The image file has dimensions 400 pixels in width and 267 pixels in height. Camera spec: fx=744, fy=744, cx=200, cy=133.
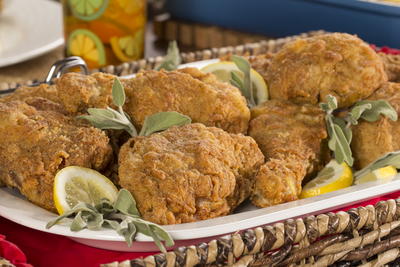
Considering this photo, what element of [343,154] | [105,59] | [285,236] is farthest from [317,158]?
[105,59]

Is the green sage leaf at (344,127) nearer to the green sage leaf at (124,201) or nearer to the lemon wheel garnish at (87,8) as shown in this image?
the green sage leaf at (124,201)

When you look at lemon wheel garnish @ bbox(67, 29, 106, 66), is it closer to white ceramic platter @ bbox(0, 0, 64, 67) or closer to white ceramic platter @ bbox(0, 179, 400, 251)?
white ceramic platter @ bbox(0, 0, 64, 67)

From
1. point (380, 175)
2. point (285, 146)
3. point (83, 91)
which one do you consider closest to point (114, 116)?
point (83, 91)

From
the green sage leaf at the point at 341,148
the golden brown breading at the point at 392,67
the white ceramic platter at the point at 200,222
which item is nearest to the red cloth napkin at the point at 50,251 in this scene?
the white ceramic platter at the point at 200,222

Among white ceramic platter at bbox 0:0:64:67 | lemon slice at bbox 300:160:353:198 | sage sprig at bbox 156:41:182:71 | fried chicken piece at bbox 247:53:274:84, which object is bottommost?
white ceramic platter at bbox 0:0:64:67

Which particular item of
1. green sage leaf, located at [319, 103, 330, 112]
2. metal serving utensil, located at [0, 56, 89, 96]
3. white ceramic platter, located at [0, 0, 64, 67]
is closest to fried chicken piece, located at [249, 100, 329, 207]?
green sage leaf, located at [319, 103, 330, 112]

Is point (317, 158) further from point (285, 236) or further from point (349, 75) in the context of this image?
point (285, 236)

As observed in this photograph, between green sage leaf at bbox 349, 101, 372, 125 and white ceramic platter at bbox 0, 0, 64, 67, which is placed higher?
green sage leaf at bbox 349, 101, 372, 125
